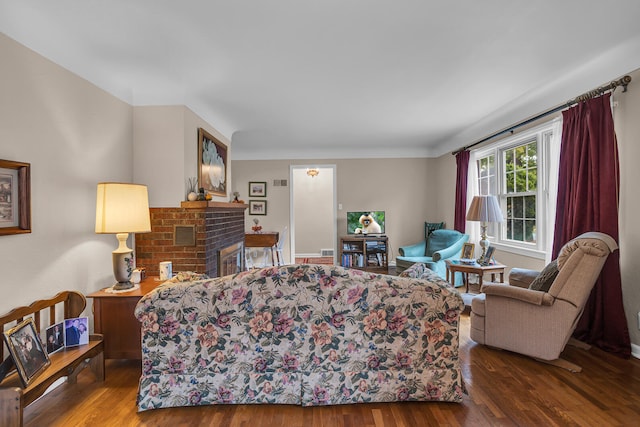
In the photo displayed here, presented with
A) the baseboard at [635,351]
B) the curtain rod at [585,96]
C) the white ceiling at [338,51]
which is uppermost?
the white ceiling at [338,51]

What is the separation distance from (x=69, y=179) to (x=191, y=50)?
131 cm

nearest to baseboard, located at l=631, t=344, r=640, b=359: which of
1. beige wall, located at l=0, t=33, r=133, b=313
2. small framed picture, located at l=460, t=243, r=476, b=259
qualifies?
small framed picture, located at l=460, t=243, r=476, b=259

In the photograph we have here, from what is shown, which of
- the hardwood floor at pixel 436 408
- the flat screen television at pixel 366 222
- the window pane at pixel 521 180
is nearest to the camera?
the hardwood floor at pixel 436 408

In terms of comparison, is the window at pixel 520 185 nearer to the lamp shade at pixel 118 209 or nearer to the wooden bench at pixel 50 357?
the lamp shade at pixel 118 209

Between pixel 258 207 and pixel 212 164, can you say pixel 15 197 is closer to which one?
pixel 212 164

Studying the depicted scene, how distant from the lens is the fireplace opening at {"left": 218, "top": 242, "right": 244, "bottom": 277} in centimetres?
358

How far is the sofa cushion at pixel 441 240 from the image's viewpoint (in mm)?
5180

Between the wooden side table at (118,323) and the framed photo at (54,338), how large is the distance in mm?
253

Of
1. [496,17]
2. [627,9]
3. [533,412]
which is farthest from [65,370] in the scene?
[627,9]

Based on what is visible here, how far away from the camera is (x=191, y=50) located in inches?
97.2

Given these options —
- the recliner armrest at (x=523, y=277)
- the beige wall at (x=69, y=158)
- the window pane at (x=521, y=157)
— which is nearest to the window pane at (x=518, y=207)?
the window pane at (x=521, y=157)

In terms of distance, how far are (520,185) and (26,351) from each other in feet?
15.6

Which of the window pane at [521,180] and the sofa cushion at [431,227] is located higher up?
the window pane at [521,180]

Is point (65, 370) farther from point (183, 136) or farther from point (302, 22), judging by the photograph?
point (302, 22)
